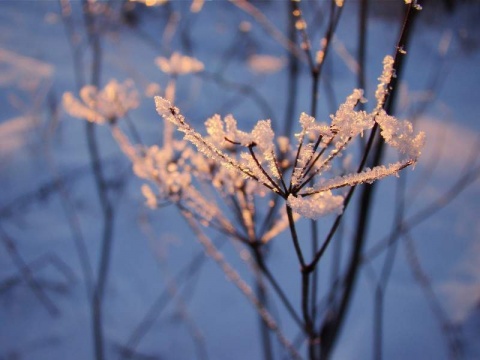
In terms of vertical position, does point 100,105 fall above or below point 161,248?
below

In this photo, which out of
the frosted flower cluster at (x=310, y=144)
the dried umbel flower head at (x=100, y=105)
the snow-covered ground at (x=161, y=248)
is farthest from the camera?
the snow-covered ground at (x=161, y=248)

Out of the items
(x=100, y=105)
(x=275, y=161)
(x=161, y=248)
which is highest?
(x=161, y=248)

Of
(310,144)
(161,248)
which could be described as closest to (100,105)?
(310,144)

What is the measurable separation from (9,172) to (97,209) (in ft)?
2.81

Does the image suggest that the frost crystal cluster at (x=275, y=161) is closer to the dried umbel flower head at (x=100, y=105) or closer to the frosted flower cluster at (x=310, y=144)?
the frosted flower cluster at (x=310, y=144)

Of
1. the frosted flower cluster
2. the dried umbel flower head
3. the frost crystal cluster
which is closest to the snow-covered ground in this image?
the dried umbel flower head

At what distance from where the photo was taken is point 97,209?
338 centimetres

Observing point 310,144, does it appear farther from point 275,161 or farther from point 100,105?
point 100,105

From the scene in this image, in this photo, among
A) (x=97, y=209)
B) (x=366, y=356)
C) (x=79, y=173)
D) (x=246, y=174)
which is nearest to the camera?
(x=246, y=174)

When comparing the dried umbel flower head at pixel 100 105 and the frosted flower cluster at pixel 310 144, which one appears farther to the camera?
the dried umbel flower head at pixel 100 105

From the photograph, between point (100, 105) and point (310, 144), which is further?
point (100, 105)

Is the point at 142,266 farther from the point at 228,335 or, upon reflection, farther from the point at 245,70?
the point at 245,70

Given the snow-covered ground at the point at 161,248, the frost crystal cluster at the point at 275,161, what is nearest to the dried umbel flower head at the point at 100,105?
the snow-covered ground at the point at 161,248

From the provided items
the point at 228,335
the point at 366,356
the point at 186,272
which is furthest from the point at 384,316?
the point at 186,272
